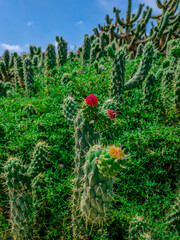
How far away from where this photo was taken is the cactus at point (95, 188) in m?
1.11

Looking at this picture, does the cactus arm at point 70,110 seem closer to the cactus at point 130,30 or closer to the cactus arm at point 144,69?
the cactus arm at point 144,69

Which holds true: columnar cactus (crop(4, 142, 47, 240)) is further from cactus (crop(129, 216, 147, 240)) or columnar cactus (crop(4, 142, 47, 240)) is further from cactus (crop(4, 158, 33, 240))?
cactus (crop(129, 216, 147, 240))

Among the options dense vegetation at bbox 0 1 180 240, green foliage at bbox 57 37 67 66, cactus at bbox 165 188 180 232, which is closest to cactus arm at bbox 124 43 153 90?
dense vegetation at bbox 0 1 180 240

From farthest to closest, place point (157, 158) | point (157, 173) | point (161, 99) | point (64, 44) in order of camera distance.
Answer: point (64, 44) < point (161, 99) < point (157, 158) < point (157, 173)

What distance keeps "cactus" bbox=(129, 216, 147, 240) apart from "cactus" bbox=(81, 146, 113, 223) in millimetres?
494

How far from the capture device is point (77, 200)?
62.4 inches

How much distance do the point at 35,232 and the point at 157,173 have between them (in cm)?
138

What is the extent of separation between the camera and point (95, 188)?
1.13 m

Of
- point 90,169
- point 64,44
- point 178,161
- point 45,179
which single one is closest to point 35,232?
point 45,179

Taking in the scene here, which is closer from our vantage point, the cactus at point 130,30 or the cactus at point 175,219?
the cactus at point 175,219

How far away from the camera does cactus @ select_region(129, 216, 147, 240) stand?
4.90ft

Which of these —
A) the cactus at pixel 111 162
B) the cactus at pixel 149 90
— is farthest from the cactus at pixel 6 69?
the cactus at pixel 111 162

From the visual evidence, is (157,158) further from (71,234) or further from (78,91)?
(78,91)

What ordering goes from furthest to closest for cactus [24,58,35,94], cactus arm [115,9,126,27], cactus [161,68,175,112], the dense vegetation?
1. cactus arm [115,9,126,27]
2. cactus [24,58,35,94]
3. cactus [161,68,175,112]
4. the dense vegetation
